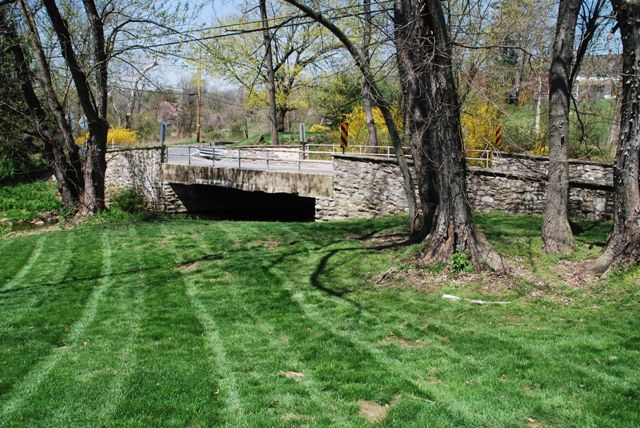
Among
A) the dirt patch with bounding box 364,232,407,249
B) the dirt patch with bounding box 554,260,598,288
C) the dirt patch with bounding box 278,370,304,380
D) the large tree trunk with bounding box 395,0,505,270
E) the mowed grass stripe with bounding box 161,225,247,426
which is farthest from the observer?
the dirt patch with bounding box 364,232,407,249

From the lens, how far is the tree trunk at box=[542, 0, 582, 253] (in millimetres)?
9484

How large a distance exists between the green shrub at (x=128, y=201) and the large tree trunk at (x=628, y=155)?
18.4m

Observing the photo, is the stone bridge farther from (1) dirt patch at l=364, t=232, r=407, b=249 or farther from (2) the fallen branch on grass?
(2) the fallen branch on grass

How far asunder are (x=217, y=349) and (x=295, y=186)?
12584 mm

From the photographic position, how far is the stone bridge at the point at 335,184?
14672mm

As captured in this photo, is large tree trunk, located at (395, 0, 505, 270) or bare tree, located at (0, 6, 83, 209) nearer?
large tree trunk, located at (395, 0, 505, 270)

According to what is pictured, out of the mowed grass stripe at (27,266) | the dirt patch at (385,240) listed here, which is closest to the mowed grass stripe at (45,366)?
the mowed grass stripe at (27,266)

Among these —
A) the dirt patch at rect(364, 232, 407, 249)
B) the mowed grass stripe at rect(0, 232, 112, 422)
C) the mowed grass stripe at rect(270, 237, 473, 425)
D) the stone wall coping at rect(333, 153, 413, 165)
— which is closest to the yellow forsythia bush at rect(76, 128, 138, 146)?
the stone wall coping at rect(333, 153, 413, 165)

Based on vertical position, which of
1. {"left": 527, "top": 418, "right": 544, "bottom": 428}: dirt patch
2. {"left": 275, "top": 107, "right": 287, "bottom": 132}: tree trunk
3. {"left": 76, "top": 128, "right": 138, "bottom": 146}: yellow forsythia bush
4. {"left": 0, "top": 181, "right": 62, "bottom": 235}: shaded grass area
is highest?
{"left": 275, "top": 107, "right": 287, "bottom": 132}: tree trunk

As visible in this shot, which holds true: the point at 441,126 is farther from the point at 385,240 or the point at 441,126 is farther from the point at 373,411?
the point at 373,411

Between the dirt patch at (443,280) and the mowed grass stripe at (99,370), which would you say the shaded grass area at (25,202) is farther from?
the dirt patch at (443,280)

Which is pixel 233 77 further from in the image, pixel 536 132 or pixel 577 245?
pixel 577 245

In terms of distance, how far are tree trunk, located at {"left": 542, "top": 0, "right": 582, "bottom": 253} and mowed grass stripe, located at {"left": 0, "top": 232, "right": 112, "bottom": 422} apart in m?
7.26

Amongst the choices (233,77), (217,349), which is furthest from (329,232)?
(233,77)
